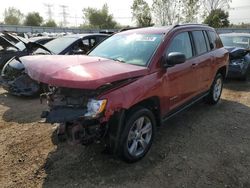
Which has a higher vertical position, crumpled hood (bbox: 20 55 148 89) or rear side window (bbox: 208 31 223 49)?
rear side window (bbox: 208 31 223 49)

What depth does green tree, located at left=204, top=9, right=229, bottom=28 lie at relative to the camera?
37.3 meters

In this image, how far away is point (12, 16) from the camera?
248 ft

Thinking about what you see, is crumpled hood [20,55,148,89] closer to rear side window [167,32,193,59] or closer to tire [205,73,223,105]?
rear side window [167,32,193,59]

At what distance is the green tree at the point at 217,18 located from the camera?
1468 inches

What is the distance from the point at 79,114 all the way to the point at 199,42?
10.9 feet

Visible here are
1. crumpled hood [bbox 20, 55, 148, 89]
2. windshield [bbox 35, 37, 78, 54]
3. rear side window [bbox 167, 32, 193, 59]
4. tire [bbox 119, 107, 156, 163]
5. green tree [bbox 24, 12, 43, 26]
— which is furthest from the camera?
green tree [bbox 24, 12, 43, 26]

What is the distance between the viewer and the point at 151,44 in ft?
14.9

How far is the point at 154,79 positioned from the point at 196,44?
188 cm

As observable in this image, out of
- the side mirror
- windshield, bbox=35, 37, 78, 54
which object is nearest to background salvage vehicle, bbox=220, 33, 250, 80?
windshield, bbox=35, 37, 78, 54

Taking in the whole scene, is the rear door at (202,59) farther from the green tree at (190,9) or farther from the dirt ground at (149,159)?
the green tree at (190,9)

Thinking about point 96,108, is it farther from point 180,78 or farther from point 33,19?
point 33,19

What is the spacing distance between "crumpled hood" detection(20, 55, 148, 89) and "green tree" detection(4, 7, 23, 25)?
246ft

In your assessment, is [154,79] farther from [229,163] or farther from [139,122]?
[229,163]

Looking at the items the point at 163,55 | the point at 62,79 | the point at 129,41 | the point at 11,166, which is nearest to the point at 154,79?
the point at 163,55
